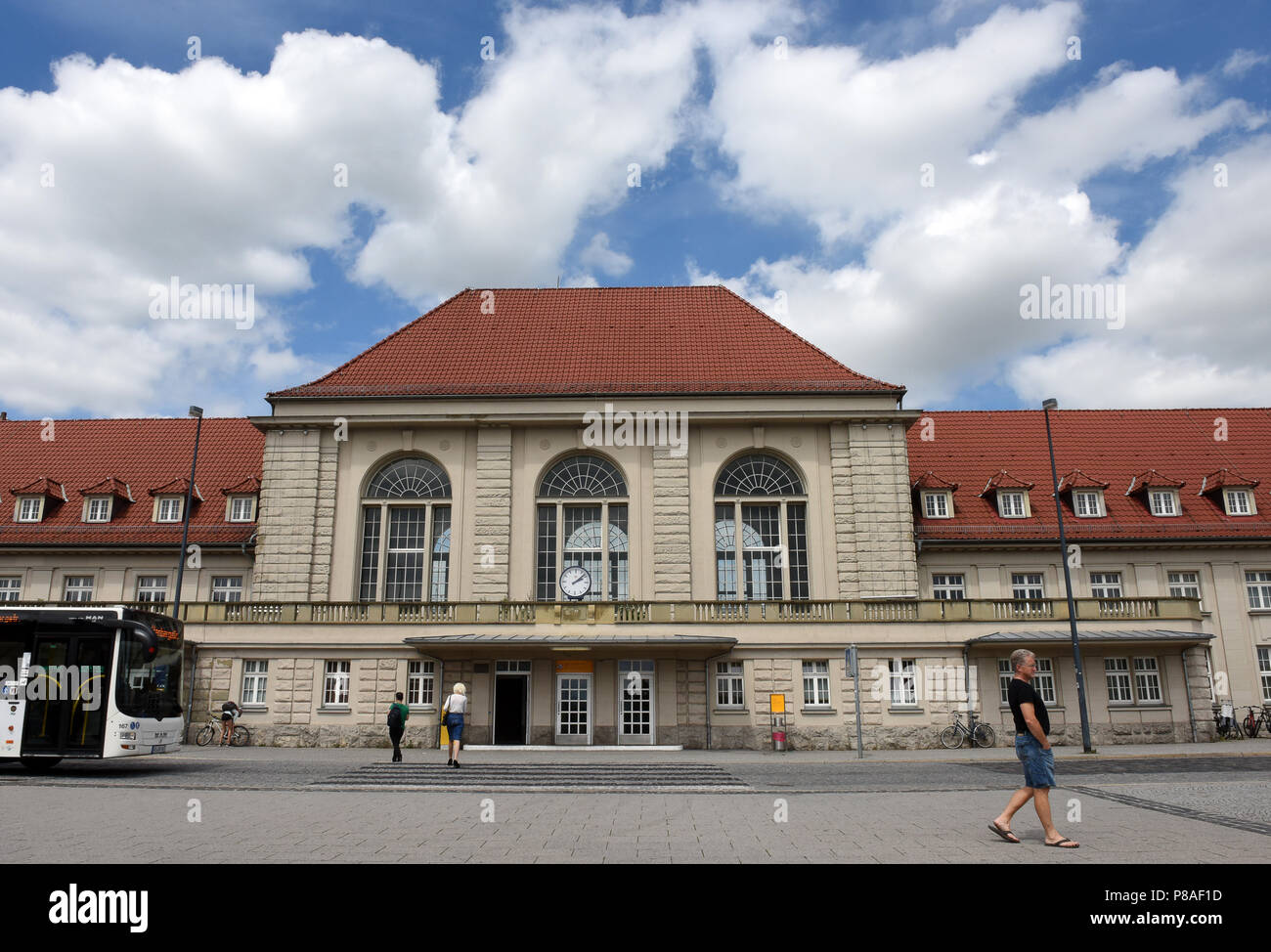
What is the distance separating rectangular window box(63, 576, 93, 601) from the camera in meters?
34.2

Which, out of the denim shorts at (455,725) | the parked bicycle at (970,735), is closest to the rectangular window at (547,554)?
the denim shorts at (455,725)

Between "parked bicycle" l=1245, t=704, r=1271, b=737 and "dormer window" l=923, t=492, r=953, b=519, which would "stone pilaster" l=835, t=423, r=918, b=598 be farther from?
"parked bicycle" l=1245, t=704, r=1271, b=737

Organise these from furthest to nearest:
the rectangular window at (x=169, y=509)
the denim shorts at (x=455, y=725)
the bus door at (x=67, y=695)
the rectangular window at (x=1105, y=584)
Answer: the rectangular window at (x=169, y=509)
the rectangular window at (x=1105, y=584)
the denim shorts at (x=455, y=725)
the bus door at (x=67, y=695)

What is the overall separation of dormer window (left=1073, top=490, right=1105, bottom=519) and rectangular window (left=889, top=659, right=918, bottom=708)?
11291 millimetres

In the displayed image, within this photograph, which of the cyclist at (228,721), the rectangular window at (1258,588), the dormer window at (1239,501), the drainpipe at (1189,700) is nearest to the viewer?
the cyclist at (228,721)

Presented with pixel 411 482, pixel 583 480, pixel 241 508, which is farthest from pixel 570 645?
pixel 241 508

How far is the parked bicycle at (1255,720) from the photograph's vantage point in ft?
98.6

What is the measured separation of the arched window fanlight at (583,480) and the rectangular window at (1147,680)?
687 inches

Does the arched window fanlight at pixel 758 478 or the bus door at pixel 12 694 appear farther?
the arched window fanlight at pixel 758 478

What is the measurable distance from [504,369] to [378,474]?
5954 millimetres

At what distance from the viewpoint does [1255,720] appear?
30500 mm

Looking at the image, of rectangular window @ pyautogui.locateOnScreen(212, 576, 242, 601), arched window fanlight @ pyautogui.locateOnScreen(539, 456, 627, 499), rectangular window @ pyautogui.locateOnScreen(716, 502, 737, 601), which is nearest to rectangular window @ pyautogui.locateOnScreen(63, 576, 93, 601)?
rectangular window @ pyautogui.locateOnScreen(212, 576, 242, 601)

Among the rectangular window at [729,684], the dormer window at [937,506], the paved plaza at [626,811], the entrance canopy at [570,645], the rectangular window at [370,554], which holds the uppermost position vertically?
the dormer window at [937,506]

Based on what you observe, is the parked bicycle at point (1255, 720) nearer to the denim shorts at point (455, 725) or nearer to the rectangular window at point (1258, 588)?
the rectangular window at point (1258, 588)
